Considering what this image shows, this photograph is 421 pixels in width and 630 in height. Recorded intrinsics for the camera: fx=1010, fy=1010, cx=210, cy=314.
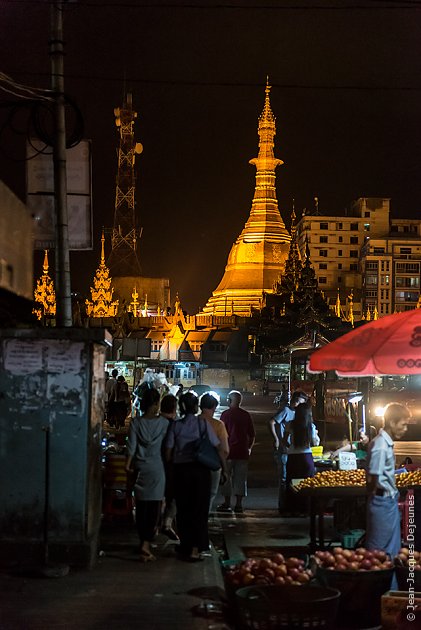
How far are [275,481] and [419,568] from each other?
428 inches

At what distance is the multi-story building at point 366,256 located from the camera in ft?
348

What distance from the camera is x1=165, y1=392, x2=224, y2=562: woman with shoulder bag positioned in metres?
10.0

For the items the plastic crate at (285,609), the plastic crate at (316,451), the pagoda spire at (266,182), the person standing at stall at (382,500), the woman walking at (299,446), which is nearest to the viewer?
the plastic crate at (285,609)

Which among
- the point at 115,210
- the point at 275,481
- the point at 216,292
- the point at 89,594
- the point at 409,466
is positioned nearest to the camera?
the point at 89,594

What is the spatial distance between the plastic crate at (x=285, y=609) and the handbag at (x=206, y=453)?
278 cm

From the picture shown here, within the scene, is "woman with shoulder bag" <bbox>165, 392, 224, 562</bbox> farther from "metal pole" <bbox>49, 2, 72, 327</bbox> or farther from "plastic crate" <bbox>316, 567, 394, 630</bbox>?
"metal pole" <bbox>49, 2, 72, 327</bbox>

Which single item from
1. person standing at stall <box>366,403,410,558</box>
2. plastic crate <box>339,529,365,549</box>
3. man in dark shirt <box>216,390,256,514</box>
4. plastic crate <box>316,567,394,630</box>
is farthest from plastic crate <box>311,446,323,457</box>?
plastic crate <box>316,567,394,630</box>

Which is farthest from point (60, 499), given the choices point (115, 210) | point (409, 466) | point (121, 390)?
point (115, 210)

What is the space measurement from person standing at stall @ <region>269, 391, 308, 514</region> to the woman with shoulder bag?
3975 mm

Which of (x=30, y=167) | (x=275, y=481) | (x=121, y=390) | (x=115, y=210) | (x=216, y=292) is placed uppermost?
(x=115, y=210)

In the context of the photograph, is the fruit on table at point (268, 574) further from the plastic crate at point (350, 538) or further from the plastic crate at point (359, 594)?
the plastic crate at point (350, 538)

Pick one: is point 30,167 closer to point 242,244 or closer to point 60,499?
point 60,499

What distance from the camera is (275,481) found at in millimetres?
18734

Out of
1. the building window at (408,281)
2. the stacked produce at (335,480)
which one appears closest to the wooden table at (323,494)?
the stacked produce at (335,480)
